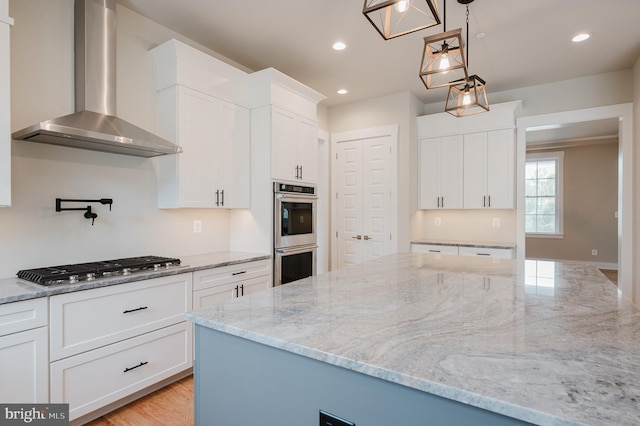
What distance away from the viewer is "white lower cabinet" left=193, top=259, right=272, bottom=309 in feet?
8.41

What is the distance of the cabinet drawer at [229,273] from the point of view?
2564 mm

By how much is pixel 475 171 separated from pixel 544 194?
14.6ft

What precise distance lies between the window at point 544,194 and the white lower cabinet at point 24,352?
847 centimetres

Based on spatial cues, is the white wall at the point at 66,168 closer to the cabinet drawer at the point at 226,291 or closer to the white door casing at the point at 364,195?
the cabinet drawer at the point at 226,291

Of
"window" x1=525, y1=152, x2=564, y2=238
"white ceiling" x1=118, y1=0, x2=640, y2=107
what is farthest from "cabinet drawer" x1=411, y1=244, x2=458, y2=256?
"window" x1=525, y1=152, x2=564, y2=238

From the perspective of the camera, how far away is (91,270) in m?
2.03

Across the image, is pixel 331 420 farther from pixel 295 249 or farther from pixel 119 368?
pixel 295 249

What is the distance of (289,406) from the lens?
98 cm

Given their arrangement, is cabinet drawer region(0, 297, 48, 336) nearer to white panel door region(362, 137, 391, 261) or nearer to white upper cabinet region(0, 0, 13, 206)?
white upper cabinet region(0, 0, 13, 206)

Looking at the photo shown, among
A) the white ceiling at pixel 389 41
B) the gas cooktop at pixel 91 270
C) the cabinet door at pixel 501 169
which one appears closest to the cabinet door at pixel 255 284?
the gas cooktop at pixel 91 270

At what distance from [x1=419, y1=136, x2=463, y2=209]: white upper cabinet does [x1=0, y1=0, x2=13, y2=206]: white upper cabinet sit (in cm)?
426

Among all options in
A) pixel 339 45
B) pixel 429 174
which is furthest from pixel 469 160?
pixel 339 45

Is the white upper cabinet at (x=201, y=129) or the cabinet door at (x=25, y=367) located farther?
the white upper cabinet at (x=201, y=129)

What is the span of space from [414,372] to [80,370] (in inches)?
81.2
